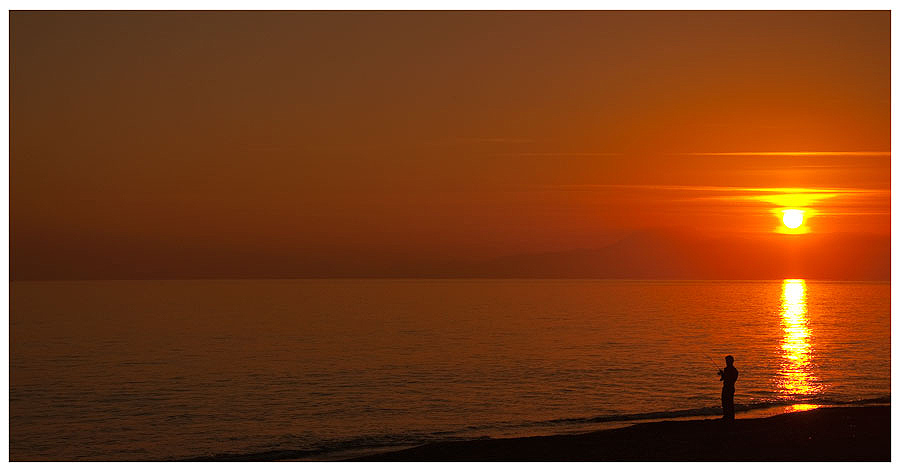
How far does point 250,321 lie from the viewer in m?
107

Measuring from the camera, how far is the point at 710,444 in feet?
65.7

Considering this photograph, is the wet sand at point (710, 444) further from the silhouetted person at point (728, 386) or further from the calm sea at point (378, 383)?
the calm sea at point (378, 383)

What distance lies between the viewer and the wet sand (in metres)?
18.6

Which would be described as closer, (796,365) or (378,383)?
(378,383)

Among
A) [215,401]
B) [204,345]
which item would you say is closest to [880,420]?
[215,401]

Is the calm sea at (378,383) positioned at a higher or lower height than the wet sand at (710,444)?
higher

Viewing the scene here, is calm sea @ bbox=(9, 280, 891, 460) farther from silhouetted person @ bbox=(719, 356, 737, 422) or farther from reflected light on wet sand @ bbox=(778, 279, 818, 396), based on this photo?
silhouetted person @ bbox=(719, 356, 737, 422)

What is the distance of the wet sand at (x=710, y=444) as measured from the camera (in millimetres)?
18594

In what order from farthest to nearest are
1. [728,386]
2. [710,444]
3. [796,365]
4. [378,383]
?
1. [796,365]
2. [378,383]
3. [728,386]
4. [710,444]

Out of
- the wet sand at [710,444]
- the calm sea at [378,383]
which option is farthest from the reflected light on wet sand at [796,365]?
the wet sand at [710,444]

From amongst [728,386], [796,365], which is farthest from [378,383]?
[796,365]

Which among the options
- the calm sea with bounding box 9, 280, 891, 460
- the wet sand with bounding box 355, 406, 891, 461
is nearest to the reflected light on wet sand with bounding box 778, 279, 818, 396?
the calm sea with bounding box 9, 280, 891, 460

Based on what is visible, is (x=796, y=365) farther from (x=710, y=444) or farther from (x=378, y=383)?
(x=710, y=444)

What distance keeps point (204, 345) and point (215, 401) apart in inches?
1291
